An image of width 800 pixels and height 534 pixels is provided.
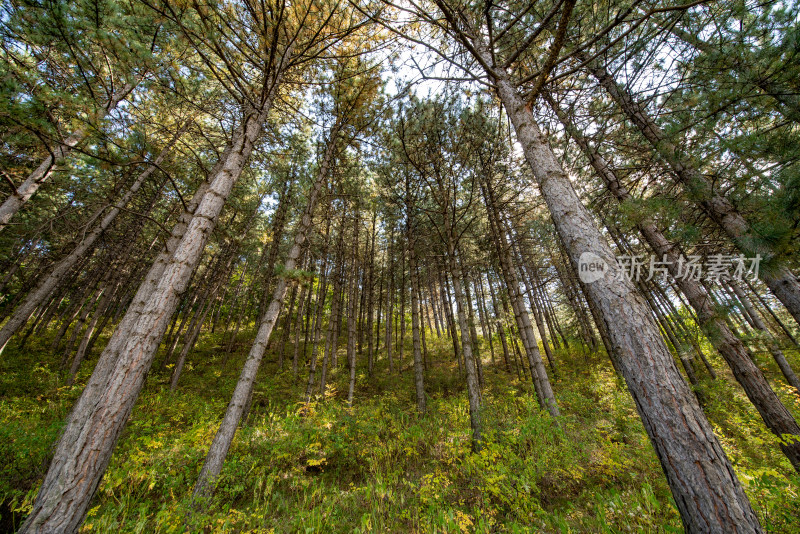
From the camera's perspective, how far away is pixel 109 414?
2.55 metres

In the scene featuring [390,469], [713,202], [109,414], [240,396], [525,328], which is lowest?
[390,469]

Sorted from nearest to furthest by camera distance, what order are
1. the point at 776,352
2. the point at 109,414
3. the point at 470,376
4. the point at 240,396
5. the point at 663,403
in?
the point at 663,403 → the point at 109,414 → the point at 240,396 → the point at 470,376 → the point at 776,352

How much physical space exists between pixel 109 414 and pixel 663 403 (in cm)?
482

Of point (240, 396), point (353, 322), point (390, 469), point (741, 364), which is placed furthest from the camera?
point (353, 322)

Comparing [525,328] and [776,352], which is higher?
[525,328]

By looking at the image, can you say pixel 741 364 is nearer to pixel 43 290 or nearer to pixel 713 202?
pixel 713 202

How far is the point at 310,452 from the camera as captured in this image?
573cm

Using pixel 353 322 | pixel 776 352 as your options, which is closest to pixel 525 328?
pixel 776 352

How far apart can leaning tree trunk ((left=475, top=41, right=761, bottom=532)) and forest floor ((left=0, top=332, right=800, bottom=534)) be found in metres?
1.82

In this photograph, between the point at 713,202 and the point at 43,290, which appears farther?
the point at 43,290

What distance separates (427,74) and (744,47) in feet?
17.9

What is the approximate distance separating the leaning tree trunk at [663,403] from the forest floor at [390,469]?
1.82 meters

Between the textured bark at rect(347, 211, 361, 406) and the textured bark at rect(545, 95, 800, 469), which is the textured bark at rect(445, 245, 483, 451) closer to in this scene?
the textured bark at rect(545, 95, 800, 469)

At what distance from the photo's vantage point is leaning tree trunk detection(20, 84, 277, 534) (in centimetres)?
224
